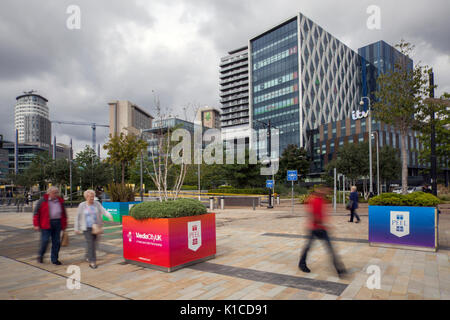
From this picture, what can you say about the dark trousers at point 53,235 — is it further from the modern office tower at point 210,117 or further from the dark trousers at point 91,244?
the modern office tower at point 210,117

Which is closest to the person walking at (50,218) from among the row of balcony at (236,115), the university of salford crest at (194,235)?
the university of salford crest at (194,235)

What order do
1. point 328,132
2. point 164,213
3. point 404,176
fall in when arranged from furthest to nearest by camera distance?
point 328,132 → point 404,176 → point 164,213

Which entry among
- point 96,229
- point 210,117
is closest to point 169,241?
point 96,229

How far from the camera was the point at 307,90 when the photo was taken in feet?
254

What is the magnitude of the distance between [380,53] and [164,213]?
130 meters

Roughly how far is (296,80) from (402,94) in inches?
2450

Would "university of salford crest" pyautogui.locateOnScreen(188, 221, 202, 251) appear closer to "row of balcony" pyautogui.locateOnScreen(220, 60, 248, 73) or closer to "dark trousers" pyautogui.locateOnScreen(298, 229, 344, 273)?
"dark trousers" pyautogui.locateOnScreen(298, 229, 344, 273)

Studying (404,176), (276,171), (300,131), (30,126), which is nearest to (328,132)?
(300,131)

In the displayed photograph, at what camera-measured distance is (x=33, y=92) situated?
190 metres

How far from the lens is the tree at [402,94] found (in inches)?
669

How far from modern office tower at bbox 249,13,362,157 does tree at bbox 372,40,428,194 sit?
5767cm

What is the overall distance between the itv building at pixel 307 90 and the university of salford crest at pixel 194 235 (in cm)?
6540

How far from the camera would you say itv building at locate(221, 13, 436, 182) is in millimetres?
73438

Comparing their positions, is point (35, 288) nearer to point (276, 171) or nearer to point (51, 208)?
point (51, 208)
